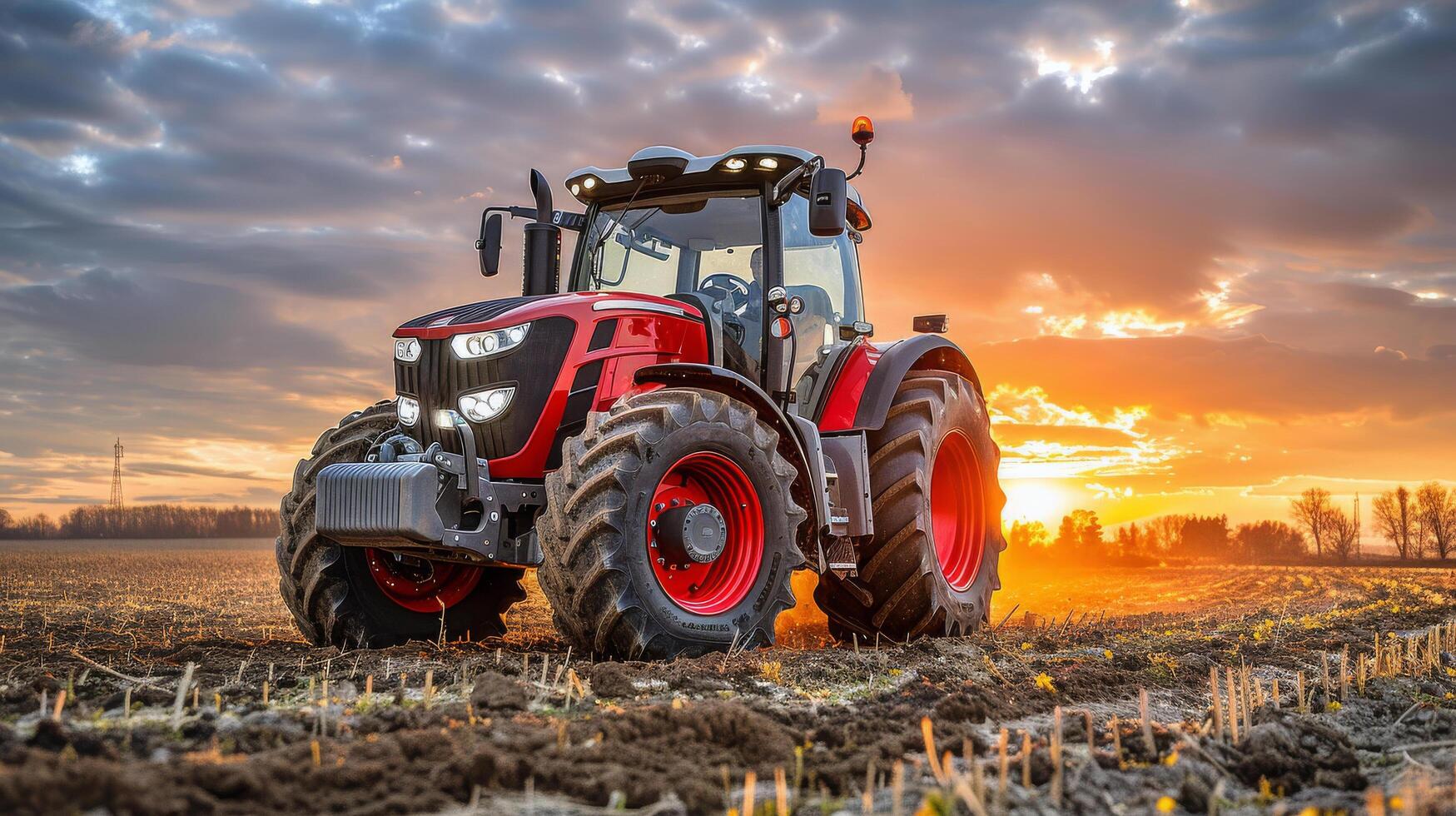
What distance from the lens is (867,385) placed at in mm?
7727

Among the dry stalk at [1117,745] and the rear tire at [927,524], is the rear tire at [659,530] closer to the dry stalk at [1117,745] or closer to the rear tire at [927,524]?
the rear tire at [927,524]

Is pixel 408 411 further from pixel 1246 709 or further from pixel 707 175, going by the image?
pixel 1246 709

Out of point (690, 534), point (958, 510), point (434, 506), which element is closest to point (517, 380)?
point (434, 506)

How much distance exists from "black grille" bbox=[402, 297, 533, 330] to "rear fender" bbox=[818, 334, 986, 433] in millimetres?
2306

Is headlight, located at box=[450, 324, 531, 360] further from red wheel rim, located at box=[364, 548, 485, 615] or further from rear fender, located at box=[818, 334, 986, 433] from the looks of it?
rear fender, located at box=[818, 334, 986, 433]

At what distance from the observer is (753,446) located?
607 centimetres

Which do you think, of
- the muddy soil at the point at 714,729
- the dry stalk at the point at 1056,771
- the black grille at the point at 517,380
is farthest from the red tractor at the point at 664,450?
the dry stalk at the point at 1056,771

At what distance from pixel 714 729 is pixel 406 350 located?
385cm

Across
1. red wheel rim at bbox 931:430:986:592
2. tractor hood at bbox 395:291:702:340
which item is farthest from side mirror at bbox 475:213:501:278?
red wheel rim at bbox 931:430:986:592

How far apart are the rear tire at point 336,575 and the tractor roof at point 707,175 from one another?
2108mm

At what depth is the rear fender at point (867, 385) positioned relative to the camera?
755 centimetres

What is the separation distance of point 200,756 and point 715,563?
344cm

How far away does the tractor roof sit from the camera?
7.32 meters

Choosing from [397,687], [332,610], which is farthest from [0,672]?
[397,687]
